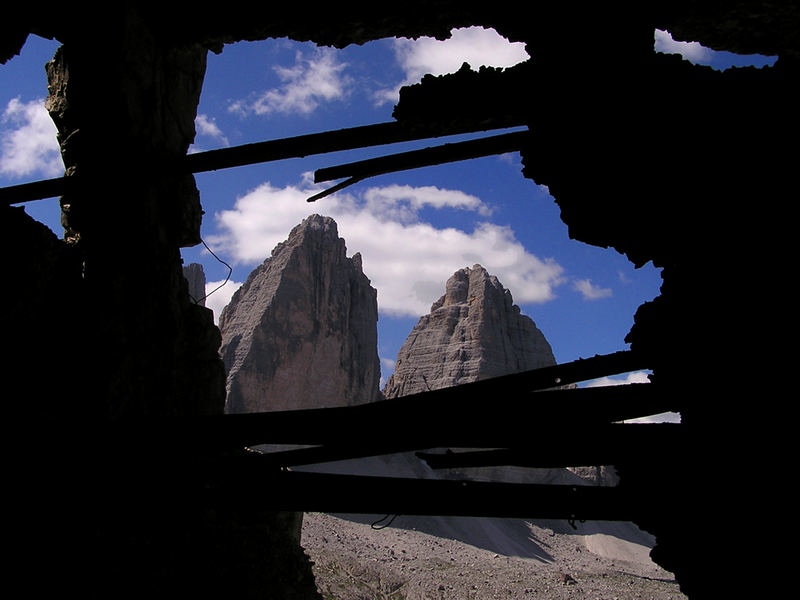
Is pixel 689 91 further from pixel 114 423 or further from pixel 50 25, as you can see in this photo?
pixel 50 25

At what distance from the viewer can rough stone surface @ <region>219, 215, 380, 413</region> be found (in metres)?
64.2

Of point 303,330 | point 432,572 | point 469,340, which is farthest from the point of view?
point 469,340

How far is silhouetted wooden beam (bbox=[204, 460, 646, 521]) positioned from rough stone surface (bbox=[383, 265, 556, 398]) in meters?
75.6

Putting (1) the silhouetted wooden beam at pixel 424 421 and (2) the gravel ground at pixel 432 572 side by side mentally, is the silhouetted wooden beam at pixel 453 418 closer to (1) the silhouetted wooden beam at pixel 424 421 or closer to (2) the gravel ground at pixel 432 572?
(1) the silhouetted wooden beam at pixel 424 421

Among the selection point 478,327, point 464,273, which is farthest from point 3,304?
point 464,273

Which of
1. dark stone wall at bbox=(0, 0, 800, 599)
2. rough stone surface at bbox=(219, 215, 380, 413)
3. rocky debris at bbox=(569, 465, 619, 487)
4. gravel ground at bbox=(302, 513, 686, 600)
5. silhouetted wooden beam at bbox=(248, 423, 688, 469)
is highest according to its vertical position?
rough stone surface at bbox=(219, 215, 380, 413)

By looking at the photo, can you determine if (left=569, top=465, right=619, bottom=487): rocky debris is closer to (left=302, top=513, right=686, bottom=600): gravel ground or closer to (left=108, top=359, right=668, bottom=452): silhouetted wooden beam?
(left=302, top=513, right=686, bottom=600): gravel ground

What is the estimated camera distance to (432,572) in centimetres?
3650

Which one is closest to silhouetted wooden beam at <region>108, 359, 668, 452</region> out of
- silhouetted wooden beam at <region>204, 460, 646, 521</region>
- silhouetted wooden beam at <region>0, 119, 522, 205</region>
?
silhouetted wooden beam at <region>204, 460, 646, 521</region>

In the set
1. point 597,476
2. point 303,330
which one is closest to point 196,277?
point 303,330

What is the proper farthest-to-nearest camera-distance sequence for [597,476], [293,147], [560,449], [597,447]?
[597,476]
[293,147]
[560,449]
[597,447]

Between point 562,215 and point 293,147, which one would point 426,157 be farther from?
point 562,215

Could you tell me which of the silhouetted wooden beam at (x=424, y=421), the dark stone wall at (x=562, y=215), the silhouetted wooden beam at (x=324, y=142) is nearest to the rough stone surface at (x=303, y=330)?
the dark stone wall at (x=562, y=215)

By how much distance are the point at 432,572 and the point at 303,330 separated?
35232mm
